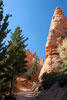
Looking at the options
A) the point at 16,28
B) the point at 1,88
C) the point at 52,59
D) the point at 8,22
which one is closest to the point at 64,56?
the point at 52,59

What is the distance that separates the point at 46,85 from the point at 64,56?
10.1 metres

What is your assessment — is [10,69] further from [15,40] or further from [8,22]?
[8,22]

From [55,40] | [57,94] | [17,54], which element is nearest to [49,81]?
[57,94]

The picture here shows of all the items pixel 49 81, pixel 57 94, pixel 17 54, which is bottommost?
pixel 57 94

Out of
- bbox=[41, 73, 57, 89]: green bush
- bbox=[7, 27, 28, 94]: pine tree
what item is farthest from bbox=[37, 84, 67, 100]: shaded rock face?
bbox=[7, 27, 28, 94]: pine tree

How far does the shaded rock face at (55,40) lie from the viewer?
82.8ft

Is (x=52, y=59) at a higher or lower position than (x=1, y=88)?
higher

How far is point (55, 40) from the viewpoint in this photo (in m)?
29.8

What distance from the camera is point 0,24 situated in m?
9.38

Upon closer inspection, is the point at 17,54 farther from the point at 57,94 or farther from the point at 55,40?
the point at 55,40

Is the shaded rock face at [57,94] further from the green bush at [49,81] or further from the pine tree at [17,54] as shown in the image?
the pine tree at [17,54]

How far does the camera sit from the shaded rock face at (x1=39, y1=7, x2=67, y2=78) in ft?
82.8

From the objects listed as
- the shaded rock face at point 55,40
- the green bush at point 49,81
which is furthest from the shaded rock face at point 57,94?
the shaded rock face at point 55,40

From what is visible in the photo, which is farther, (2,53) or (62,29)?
(62,29)
